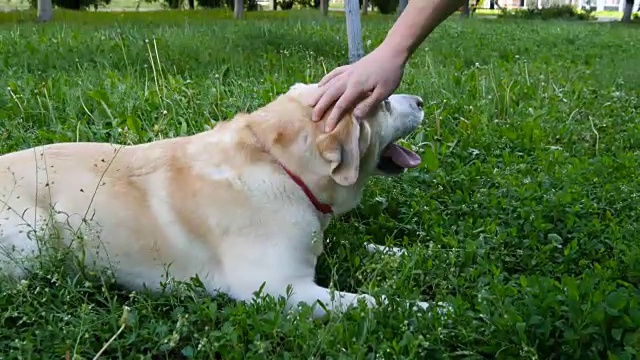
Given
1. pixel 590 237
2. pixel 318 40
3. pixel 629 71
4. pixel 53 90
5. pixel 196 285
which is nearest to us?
pixel 196 285

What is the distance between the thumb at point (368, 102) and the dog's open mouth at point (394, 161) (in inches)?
17.6

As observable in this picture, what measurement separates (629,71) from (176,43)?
16.9 feet

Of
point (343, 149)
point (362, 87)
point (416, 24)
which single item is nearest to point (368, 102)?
point (362, 87)

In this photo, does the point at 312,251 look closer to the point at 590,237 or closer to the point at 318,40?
the point at 590,237

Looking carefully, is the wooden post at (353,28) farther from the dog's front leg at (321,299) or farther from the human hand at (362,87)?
the dog's front leg at (321,299)

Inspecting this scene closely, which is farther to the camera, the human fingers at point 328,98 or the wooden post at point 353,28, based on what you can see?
the wooden post at point 353,28

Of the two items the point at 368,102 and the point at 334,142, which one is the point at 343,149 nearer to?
the point at 334,142

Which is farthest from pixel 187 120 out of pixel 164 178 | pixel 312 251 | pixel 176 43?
pixel 176 43

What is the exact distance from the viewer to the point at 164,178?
9.77 ft

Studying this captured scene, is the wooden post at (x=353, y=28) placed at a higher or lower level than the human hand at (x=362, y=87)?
higher

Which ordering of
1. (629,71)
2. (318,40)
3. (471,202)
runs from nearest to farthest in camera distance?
(471,202)
(629,71)
(318,40)

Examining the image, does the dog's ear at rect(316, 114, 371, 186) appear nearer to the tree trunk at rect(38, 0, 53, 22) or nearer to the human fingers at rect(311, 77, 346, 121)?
the human fingers at rect(311, 77, 346, 121)

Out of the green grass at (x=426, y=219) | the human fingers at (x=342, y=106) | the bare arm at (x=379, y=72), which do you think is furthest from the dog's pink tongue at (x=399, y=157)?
the human fingers at (x=342, y=106)

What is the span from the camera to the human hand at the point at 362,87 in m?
2.88
